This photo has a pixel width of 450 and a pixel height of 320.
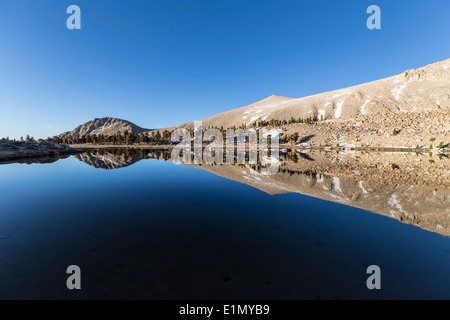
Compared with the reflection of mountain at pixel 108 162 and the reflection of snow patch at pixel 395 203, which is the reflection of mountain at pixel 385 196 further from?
the reflection of mountain at pixel 108 162

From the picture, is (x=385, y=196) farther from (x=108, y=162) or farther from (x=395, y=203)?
(x=108, y=162)

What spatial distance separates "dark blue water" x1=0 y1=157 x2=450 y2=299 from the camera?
488 cm

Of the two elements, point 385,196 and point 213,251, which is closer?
point 213,251

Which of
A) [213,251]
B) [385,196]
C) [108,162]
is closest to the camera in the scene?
[213,251]

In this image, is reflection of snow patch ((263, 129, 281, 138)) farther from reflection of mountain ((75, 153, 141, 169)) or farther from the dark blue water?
the dark blue water

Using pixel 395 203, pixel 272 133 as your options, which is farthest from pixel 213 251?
pixel 272 133

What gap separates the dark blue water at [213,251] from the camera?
4875 millimetres

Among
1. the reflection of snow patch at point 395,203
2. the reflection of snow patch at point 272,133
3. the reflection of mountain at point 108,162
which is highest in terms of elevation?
the reflection of snow patch at point 272,133

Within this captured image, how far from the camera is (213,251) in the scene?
259 inches

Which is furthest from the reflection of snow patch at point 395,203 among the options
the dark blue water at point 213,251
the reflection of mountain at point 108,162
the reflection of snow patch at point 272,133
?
the reflection of snow patch at point 272,133

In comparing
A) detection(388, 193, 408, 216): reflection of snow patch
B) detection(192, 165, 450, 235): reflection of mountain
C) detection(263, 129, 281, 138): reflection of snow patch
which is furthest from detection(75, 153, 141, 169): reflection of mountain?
detection(263, 129, 281, 138): reflection of snow patch

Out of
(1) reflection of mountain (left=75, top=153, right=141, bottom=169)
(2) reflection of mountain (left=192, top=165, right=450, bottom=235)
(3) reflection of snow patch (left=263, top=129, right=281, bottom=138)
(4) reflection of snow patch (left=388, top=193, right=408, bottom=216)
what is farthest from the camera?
(3) reflection of snow patch (left=263, top=129, right=281, bottom=138)

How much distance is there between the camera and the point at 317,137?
99.9m
